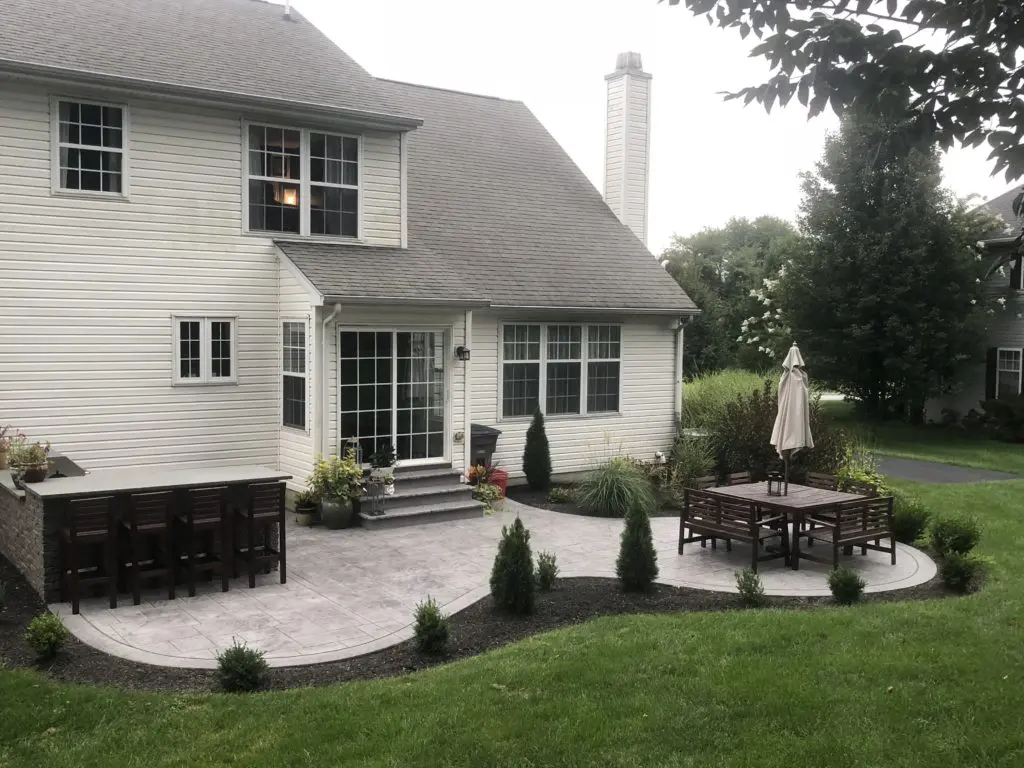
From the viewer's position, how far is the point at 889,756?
5391 mm

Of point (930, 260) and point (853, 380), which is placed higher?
point (930, 260)

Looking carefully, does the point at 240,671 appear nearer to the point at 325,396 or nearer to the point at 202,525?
the point at 202,525

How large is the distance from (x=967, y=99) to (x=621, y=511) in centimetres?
950

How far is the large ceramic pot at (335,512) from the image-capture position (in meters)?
12.8

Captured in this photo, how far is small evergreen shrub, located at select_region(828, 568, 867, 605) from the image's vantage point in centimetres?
897

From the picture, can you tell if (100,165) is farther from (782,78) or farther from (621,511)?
(782,78)

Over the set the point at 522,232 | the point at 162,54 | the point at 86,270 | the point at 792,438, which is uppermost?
the point at 162,54

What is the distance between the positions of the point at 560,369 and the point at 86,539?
9.92 metres

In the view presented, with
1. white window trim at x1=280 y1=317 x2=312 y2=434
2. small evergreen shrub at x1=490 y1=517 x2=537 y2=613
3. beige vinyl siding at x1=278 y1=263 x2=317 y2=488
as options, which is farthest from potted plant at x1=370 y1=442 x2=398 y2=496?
small evergreen shrub at x1=490 y1=517 x2=537 y2=613

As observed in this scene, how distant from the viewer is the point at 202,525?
9.33 metres

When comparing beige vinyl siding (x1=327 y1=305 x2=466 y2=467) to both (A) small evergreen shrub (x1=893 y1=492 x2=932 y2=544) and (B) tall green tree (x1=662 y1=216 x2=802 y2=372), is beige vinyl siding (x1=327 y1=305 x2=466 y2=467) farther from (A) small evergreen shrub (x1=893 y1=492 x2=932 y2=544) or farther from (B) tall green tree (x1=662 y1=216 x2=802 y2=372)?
(B) tall green tree (x1=662 y1=216 x2=802 y2=372)

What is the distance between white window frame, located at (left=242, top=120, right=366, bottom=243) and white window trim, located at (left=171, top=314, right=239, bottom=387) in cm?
140

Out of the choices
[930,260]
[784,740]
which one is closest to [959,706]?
[784,740]

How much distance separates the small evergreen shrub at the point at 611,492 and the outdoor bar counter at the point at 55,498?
18.5 ft
